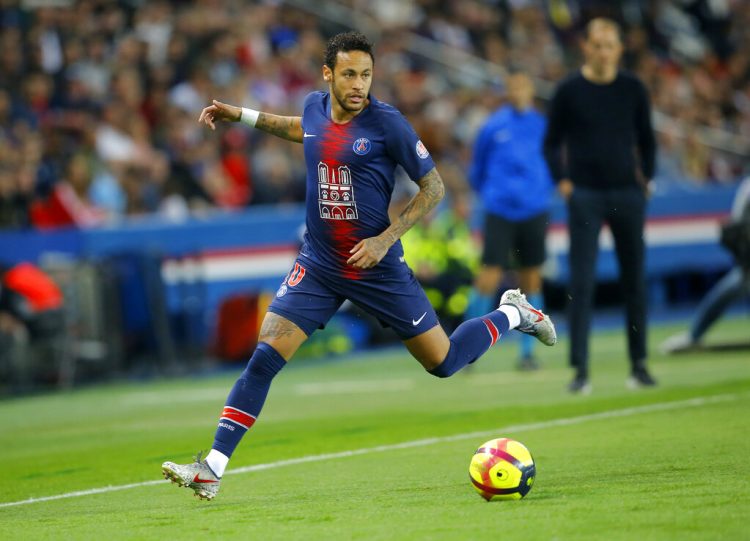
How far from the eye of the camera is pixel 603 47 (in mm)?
11227

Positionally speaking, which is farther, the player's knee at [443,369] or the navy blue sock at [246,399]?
the player's knee at [443,369]

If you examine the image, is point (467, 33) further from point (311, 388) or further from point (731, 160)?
point (311, 388)

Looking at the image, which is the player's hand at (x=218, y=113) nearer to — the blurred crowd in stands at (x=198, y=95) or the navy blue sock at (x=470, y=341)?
the navy blue sock at (x=470, y=341)

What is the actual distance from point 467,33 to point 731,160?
204 inches

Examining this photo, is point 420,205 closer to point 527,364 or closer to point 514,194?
point 514,194

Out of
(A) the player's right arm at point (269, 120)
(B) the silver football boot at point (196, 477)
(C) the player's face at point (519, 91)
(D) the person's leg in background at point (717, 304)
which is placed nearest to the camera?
(B) the silver football boot at point (196, 477)

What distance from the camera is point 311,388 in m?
14.4

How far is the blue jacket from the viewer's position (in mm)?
14188

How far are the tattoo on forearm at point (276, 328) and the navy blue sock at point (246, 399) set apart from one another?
0.06 meters

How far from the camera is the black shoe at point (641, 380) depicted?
1177cm

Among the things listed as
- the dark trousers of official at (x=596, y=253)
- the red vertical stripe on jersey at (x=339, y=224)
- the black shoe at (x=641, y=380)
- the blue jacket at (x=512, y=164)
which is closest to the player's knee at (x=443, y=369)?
the red vertical stripe on jersey at (x=339, y=224)

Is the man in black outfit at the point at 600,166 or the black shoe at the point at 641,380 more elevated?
the man in black outfit at the point at 600,166

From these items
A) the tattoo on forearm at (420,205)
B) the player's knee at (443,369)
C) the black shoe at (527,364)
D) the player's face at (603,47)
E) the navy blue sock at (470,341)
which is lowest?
the black shoe at (527,364)

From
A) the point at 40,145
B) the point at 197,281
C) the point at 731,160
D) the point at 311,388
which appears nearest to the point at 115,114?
the point at 40,145
